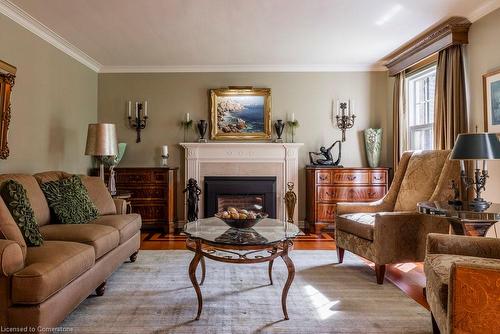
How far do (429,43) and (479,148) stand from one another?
2041mm

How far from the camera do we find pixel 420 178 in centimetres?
328

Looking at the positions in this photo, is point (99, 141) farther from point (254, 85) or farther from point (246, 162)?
point (254, 85)

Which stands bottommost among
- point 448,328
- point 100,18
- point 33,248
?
point 448,328

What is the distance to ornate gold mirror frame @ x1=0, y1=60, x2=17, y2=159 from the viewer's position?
10.2 ft

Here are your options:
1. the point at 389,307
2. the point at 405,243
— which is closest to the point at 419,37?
the point at 405,243

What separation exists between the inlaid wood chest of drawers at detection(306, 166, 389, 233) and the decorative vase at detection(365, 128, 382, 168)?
28 centimetres

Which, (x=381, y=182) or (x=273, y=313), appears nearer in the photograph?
(x=273, y=313)

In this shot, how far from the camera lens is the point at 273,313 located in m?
2.29

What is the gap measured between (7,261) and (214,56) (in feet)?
12.4

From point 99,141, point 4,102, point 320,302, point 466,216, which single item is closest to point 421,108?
point 466,216

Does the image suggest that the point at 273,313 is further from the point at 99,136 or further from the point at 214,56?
the point at 214,56

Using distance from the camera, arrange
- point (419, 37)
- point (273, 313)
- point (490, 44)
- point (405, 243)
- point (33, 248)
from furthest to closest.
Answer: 1. point (419, 37)
2. point (490, 44)
3. point (405, 243)
4. point (273, 313)
5. point (33, 248)

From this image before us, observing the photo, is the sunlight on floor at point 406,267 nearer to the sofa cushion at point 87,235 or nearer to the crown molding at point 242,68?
the sofa cushion at point 87,235

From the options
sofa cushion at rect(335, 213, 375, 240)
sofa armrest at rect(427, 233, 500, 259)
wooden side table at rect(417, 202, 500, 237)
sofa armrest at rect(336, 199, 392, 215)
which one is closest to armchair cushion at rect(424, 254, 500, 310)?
sofa armrest at rect(427, 233, 500, 259)
